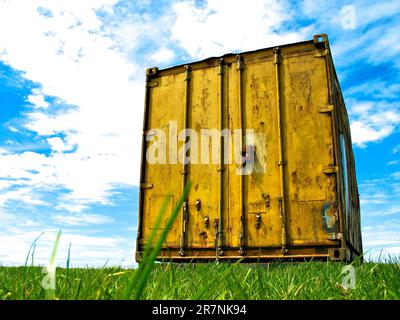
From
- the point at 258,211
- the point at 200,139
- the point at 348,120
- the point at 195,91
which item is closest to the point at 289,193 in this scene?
the point at 258,211

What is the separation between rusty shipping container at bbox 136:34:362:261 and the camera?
21.8 feet

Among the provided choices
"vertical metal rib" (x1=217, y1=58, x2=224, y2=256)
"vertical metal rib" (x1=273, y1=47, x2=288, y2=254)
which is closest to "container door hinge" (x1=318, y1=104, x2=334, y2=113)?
"vertical metal rib" (x1=273, y1=47, x2=288, y2=254)

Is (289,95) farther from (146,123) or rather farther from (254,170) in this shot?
(146,123)

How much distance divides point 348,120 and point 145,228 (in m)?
6.29

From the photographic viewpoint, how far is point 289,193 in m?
6.78

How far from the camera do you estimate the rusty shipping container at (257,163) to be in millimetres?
6633

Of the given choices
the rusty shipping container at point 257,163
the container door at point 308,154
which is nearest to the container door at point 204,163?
the rusty shipping container at point 257,163

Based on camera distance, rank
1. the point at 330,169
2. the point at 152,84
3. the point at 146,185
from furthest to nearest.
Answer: the point at 152,84, the point at 146,185, the point at 330,169

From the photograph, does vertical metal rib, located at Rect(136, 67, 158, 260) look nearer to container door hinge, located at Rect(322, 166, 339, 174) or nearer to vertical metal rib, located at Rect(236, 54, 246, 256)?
vertical metal rib, located at Rect(236, 54, 246, 256)

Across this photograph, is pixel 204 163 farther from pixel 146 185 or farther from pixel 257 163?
pixel 146 185

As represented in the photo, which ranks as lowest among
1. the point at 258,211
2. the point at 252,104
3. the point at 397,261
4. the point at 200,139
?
the point at 397,261

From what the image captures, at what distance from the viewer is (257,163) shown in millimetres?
7125

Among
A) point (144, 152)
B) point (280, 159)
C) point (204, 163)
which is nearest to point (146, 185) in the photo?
point (144, 152)

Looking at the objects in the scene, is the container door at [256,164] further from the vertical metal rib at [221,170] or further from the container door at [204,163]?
the container door at [204,163]
